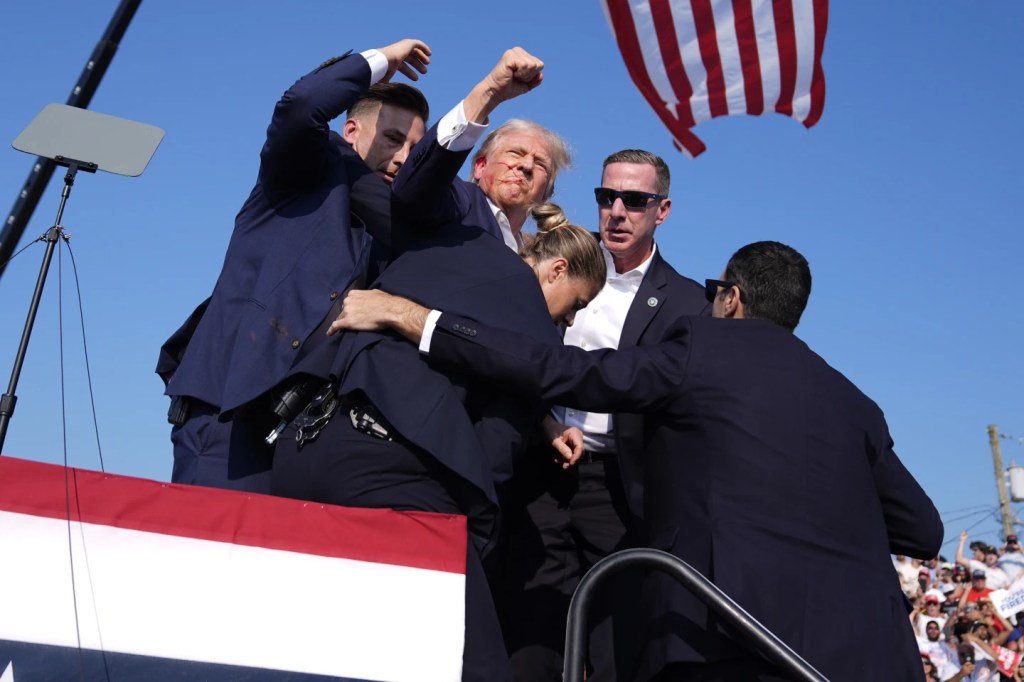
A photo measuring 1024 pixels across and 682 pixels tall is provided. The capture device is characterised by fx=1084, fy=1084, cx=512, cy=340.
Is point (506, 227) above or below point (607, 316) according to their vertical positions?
above

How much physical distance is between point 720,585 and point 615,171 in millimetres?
3006

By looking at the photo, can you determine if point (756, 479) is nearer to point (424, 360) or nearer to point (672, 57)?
point (424, 360)

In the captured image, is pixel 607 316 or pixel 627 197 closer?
pixel 607 316

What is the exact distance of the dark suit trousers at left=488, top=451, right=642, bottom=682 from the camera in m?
4.26

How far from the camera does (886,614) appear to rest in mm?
3143

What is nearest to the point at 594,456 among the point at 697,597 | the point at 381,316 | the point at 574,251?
the point at 574,251

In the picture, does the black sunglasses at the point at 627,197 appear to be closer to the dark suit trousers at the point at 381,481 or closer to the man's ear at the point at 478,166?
the man's ear at the point at 478,166

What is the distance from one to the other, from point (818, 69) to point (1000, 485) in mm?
40273

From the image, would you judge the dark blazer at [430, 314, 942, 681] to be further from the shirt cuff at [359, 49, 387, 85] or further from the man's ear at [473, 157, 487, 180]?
the man's ear at [473, 157, 487, 180]

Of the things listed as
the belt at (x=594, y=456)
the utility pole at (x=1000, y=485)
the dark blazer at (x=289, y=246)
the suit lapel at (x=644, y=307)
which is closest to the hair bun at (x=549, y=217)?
the suit lapel at (x=644, y=307)

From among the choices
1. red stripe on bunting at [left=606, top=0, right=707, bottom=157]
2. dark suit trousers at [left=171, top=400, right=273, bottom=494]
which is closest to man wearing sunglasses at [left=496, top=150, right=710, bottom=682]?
red stripe on bunting at [left=606, top=0, right=707, bottom=157]

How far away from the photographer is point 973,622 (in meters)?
14.8

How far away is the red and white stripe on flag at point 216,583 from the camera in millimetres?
2705

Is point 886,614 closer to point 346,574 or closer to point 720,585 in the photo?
point 720,585
